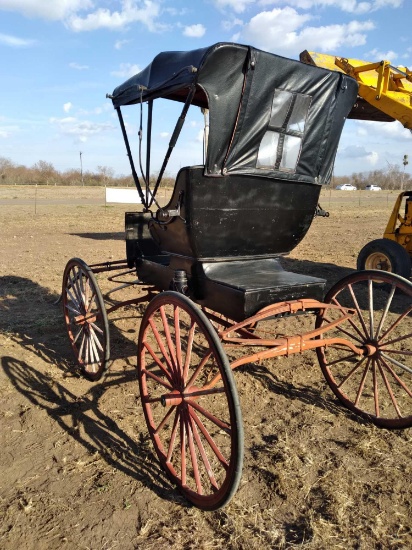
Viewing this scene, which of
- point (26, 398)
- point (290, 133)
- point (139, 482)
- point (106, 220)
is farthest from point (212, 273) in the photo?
point (106, 220)

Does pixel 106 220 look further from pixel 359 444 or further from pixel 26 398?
pixel 359 444

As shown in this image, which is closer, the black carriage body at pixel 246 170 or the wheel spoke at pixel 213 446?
the wheel spoke at pixel 213 446

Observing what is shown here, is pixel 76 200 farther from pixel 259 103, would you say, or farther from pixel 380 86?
pixel 259 103

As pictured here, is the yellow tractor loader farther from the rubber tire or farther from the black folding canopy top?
the black folding canopy top

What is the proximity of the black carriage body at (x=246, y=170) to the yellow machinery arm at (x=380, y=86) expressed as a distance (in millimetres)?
3446

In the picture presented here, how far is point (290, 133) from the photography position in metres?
3.06

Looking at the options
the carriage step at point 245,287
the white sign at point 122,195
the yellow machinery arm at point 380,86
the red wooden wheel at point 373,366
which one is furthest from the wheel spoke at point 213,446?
the white sign at point 122,195

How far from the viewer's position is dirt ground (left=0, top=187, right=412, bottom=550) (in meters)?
2.23

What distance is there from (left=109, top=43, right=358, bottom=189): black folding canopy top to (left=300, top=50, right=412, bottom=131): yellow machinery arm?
3.45 meters

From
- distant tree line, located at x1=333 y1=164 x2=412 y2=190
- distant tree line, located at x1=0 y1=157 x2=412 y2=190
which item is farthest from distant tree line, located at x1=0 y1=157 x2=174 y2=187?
distant tree line, located at x1=333 y1=164 x2=412 y2=190

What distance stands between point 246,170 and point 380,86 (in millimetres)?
4409

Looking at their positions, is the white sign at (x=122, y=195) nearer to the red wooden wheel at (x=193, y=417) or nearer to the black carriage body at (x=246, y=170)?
the black carriage body at (x=246, y=170)

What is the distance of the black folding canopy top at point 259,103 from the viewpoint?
2.68 meters

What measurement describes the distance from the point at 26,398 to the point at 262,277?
209 cm
